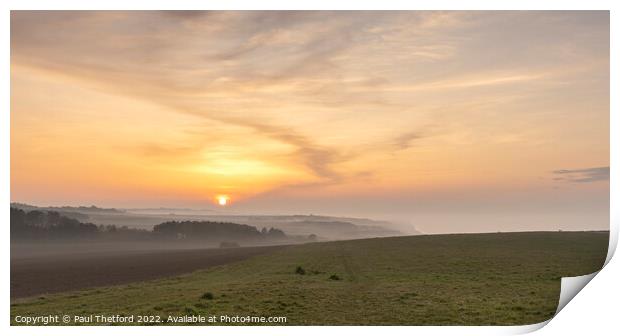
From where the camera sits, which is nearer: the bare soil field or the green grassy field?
the green grassy field

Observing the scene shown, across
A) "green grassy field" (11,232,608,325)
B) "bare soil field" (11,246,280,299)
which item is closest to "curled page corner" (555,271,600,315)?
"green grassy field" (11,232,608,325)

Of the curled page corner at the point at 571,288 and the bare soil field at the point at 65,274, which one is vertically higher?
the curled page corner at the point at 571,288

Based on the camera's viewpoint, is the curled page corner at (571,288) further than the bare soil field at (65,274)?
No

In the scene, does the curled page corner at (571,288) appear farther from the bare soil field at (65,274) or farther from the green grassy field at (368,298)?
the bare soil field at (65,274)

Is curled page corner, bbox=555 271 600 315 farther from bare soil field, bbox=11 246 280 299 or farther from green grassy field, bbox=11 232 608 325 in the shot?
bare soil field, bbox=11 246 280 299

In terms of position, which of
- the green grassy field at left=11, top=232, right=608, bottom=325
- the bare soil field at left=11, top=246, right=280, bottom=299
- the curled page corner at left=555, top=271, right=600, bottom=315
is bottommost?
the bare soil field at left=11, top=246, right=280, bottom=299

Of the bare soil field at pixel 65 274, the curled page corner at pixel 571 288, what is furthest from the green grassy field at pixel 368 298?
the bare soil field at pixel 65 274

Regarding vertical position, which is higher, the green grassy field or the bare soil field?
the green grassy field

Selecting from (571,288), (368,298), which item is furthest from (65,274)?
(571,288)

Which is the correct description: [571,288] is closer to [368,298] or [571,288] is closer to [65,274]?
[368,298]

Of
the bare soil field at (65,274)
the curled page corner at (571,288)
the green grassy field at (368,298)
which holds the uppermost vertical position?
the curled page corner at (571,288)
